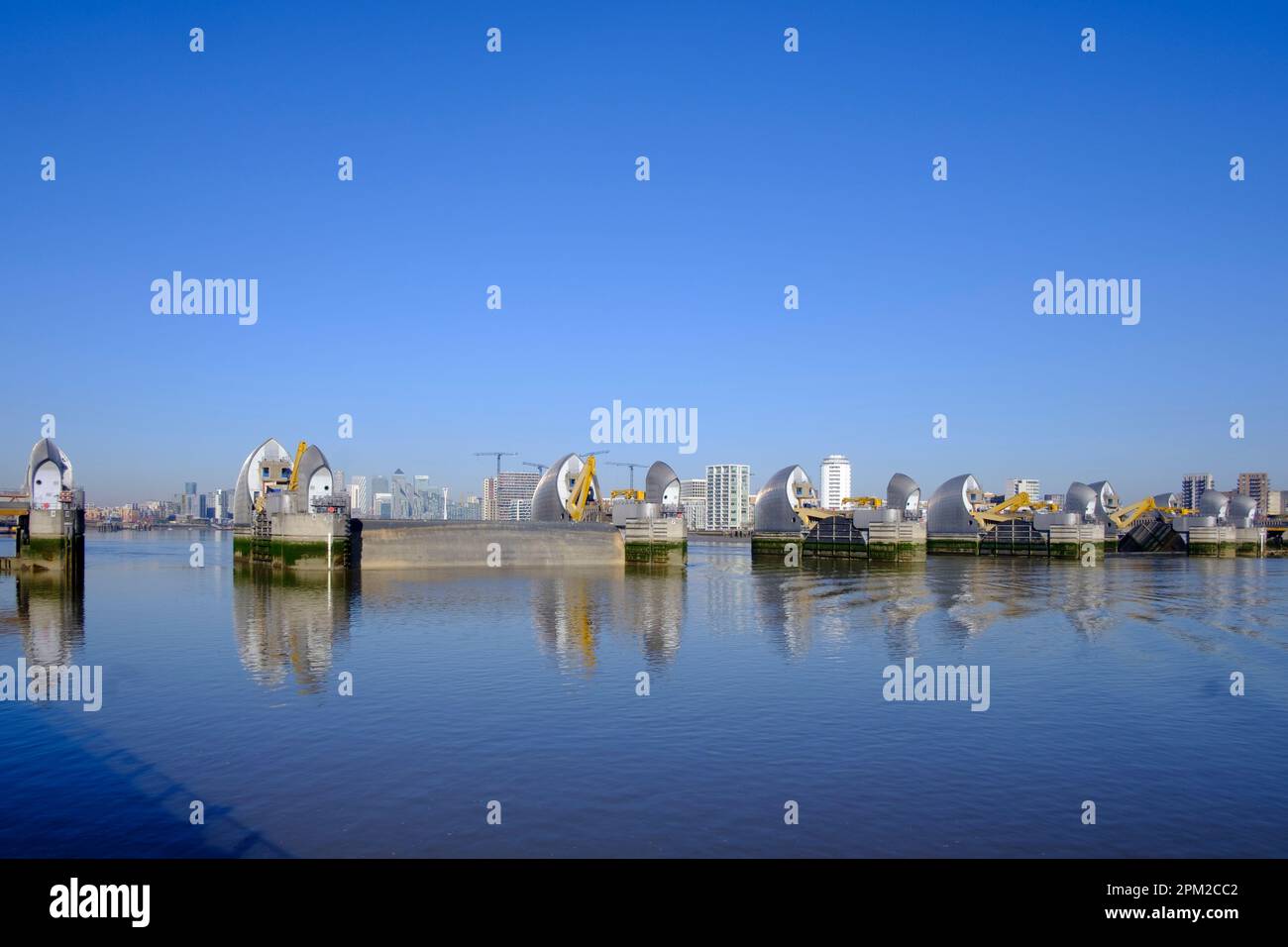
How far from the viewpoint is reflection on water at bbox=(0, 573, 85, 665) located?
33719 mm

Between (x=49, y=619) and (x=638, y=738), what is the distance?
34.8 meters

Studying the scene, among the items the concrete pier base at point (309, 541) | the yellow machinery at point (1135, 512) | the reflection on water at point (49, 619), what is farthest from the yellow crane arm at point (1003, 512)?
the reflection on water at point (49, 619)

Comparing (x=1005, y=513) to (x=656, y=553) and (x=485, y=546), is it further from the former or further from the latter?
(x=485, y=546)

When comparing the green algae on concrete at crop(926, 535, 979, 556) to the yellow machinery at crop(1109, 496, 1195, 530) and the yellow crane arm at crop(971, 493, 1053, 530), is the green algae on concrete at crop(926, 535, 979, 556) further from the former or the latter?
the yellow machinery at crop(1109, 496, 1195, 530)

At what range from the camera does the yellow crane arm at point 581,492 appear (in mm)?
101062

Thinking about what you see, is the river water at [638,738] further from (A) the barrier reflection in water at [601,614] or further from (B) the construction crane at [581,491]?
(B) the construction crane at [581,491]

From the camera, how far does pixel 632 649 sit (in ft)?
115

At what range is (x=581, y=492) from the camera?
101 m

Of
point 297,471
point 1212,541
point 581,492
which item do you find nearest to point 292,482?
point 297,471

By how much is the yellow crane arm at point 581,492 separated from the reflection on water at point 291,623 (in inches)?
1327

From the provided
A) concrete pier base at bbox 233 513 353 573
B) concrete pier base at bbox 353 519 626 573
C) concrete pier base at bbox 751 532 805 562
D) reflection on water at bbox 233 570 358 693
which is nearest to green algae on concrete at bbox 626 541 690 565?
concrete pier base at bbox 353 519 626 573
